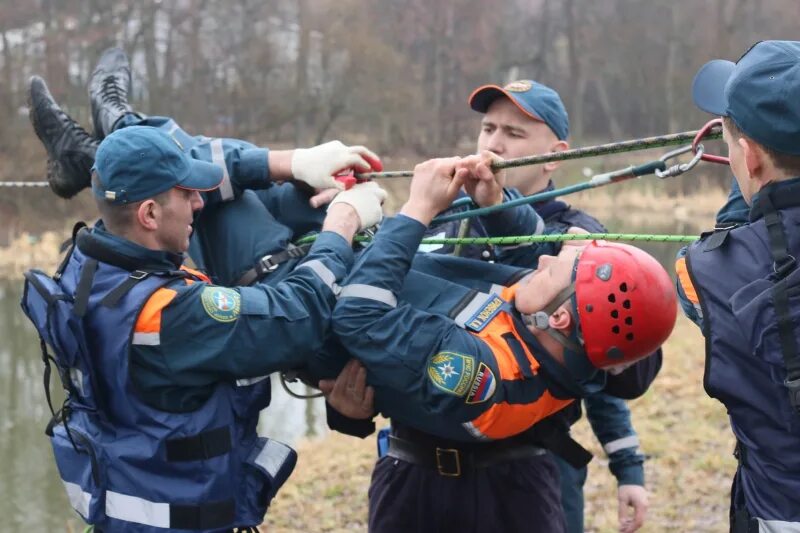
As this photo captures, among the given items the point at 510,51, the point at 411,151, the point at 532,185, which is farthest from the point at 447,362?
the point at 510,51

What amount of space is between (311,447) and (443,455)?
4.89 m

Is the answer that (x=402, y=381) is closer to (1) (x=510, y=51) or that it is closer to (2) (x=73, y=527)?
(2) (x=73, y=527)

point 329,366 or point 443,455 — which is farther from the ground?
point 329,366

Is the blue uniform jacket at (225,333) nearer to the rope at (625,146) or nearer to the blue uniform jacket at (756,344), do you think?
the rope at (625,146)

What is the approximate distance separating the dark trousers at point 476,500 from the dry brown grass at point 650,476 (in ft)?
8.85

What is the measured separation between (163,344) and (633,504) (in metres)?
1.77

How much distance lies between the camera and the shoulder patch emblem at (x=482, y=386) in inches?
86.2

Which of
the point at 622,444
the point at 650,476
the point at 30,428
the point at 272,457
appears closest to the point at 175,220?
the point at 272,457

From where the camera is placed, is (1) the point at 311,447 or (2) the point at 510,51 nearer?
(1) the point at 311,447

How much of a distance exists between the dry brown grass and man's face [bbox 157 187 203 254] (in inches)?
133

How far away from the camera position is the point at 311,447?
7273 mm

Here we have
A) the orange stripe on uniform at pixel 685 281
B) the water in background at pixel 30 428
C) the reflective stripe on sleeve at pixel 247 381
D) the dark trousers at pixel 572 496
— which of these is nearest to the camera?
the orange stripe on uniform at pixel 685 281

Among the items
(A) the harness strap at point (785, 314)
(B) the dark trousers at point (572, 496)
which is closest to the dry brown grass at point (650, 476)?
(B) the dark trousers at point (572, 496)

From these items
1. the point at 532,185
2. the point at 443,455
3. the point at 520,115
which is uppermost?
the point at 520,115
